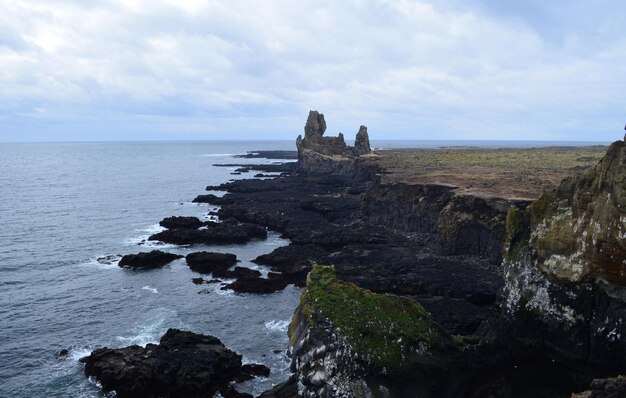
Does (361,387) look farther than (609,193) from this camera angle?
No

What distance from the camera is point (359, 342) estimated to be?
81.3ft

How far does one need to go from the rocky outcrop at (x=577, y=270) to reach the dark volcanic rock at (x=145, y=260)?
42192mm

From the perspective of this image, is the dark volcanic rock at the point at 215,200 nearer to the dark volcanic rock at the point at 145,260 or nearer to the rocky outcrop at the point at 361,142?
the dark volcanic rock at the point at 145,260

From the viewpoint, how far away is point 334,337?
24.9 m

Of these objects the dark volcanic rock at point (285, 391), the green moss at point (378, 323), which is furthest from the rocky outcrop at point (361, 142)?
the dark volcanic rock at point (285, 391)

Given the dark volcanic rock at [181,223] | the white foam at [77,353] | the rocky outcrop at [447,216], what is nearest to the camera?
the white foam at [77,353]

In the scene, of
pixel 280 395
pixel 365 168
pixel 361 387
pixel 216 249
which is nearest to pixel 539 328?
pixel 361 387

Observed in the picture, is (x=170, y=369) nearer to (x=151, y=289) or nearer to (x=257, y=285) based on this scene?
(x=257, y=285)

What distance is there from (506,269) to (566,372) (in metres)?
7.07

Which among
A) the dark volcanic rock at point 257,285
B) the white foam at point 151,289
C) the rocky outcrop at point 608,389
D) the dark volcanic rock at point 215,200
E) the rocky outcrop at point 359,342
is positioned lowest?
the white foam at point 151,289

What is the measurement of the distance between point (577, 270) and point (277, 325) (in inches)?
955

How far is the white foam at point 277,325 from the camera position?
1604 inches

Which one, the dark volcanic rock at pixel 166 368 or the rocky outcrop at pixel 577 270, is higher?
the rocky outcrop at pixel 577 270

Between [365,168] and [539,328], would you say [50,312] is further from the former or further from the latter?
[365,168]
